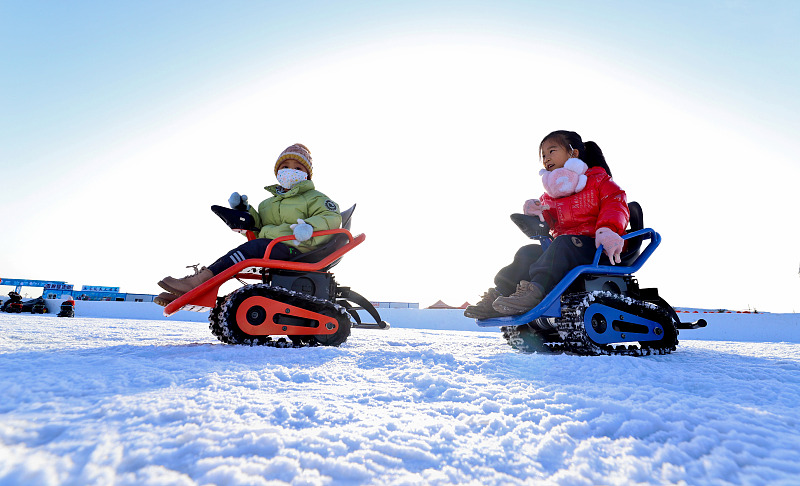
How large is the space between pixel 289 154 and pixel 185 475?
319cm

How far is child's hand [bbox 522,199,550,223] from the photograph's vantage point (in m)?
3.13

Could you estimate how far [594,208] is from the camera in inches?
108

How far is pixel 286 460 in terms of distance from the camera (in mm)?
605

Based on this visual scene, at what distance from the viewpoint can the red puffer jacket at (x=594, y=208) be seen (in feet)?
8.36

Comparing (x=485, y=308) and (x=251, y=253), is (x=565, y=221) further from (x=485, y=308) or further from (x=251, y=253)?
(x=251, y=253)

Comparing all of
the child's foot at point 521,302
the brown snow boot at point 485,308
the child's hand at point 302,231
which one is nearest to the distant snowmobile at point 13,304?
the child's hand at point 302,231

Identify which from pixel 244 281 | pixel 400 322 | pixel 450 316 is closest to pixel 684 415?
pixel 244 281

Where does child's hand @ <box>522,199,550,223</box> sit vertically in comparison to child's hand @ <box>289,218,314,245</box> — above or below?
above

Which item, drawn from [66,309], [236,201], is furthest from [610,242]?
[66,309]

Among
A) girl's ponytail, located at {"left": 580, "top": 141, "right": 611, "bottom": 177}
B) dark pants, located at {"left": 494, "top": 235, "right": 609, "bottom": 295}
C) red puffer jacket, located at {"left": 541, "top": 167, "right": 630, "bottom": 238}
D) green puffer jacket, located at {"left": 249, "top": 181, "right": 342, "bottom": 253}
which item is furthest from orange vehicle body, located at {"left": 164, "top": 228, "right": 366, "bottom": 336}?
girl's ponytail, located at {"left": 580, "top": 141, "right": 611, "bottom": 177}

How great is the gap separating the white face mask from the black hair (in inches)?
82.6

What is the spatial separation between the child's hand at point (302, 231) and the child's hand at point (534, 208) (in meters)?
1.79

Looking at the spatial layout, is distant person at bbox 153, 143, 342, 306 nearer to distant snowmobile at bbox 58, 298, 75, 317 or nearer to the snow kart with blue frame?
the snow kart with blue frame

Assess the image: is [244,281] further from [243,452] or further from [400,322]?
[400,322]
